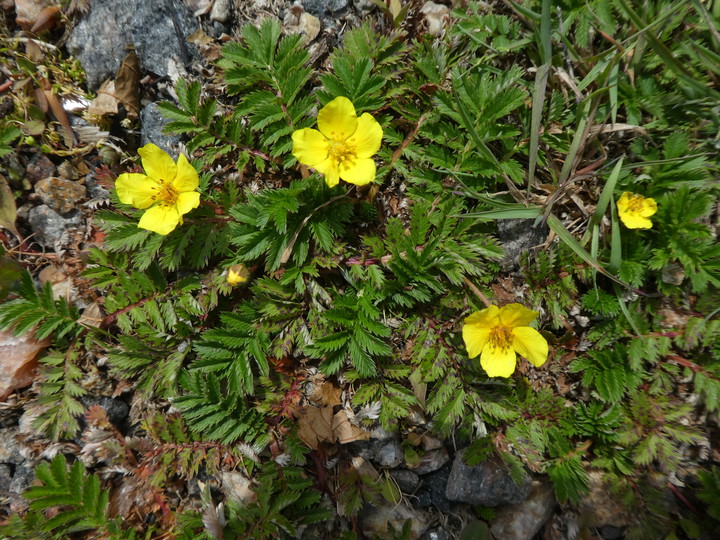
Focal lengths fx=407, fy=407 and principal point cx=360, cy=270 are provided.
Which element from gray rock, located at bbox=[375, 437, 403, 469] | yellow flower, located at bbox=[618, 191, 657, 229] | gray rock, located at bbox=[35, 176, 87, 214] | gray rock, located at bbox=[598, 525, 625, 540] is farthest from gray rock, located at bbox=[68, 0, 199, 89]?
A: gray rock, located at bbox=[598, 525, 625, 540]

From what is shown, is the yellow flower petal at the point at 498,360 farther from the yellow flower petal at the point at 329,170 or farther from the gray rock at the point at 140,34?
the gray rock at the point at 140,34

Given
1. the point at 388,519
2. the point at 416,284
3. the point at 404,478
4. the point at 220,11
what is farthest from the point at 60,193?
the point at 388,519

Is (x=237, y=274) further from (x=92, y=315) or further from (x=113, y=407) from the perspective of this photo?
(x=113, y=407)

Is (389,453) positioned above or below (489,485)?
above

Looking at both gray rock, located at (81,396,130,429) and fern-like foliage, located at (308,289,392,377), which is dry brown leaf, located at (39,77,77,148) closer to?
gray rock, located at (81,396,130,429)

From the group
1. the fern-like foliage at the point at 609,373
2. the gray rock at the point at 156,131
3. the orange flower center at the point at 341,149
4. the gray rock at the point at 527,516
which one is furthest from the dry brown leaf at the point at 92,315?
the fern-like foliage at the point at 609,373

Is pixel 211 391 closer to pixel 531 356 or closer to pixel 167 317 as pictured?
pixel 167 317
